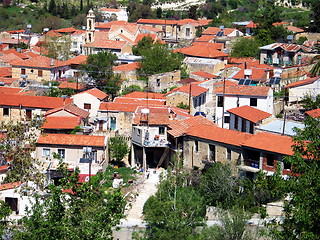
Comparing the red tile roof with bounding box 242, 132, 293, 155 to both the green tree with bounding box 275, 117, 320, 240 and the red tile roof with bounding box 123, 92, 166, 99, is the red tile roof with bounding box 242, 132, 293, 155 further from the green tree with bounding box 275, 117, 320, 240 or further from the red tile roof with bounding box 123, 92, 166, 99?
the red tile roof with bounding box 123, 92, 166, 99

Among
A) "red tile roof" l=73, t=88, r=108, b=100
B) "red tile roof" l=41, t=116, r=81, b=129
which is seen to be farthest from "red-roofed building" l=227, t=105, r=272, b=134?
"red tile roof" l=73, t=88, r=108, b=100

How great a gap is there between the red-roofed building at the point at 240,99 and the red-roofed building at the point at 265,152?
7.71 meters

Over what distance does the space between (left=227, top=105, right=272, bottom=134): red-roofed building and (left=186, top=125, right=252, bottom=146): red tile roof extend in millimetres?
2190

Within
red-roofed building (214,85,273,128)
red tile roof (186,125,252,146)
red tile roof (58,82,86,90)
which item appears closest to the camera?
red tile roof (186,125,252,146)

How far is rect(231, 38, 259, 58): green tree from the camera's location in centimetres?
6222

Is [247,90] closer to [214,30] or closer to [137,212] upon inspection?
[137,212]

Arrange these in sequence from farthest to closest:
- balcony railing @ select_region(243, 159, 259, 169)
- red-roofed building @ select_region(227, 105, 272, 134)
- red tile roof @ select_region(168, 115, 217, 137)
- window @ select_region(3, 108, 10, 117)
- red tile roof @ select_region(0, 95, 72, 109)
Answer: window @ select_region(3, 108, 10, 117)
red tile roof @ select_region(0, 95, 72, 109)
red-roofed building @ select_region(227, 105, 272, 134)
red tile roof @ select_region(168, 115, 217, 137)
balcony railing @ select_region(243, 159, 259, 169)

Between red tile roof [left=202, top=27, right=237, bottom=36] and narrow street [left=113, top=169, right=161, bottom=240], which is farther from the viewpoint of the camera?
red tile roof [left=202, top=27, right=237, bottom=36]

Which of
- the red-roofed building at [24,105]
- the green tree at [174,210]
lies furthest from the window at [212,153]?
the red-roofed building at [24,105]

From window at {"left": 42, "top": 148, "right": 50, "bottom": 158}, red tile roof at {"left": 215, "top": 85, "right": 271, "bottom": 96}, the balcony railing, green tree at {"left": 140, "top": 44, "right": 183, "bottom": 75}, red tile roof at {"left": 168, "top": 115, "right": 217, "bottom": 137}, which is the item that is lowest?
window at {"left": 42, "top": 148, "right": 50, "bottom": 158}

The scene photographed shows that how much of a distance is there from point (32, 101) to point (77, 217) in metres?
25.3

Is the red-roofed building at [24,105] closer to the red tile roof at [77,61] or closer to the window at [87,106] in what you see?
the window at [87,106]

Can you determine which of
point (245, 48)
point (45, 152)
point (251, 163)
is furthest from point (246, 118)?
point (245, 48)

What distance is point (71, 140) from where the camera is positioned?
38.0m
